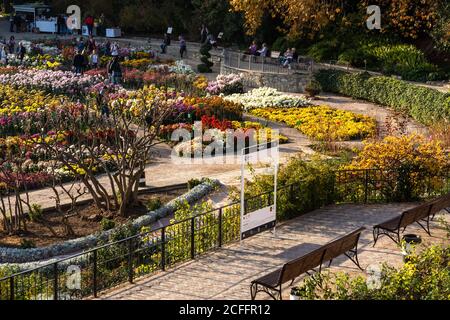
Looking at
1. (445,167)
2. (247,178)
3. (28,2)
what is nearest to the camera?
(445,167)

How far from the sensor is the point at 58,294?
48.4 feet

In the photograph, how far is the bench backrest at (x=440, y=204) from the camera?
18.0 meters

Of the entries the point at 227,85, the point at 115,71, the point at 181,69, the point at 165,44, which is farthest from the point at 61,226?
the point at 165,44

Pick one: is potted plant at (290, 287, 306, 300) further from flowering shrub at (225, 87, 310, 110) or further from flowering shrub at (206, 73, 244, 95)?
flowering shrub at (206, 73, 244, 95)

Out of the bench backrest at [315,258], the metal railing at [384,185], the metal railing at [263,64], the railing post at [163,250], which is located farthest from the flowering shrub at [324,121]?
the railing post at [163,250]

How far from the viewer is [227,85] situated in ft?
116

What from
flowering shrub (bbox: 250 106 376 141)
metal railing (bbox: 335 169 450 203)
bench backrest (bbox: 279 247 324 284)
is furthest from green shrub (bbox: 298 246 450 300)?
flowering shrub (bbox: 250 106 376 141)

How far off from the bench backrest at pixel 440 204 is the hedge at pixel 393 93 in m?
10.9

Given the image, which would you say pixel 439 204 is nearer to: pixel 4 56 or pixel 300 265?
pixel 300 265

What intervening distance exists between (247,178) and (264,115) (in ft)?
30.3

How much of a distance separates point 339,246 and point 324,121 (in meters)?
14.9

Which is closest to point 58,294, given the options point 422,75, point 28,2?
point 422,75
